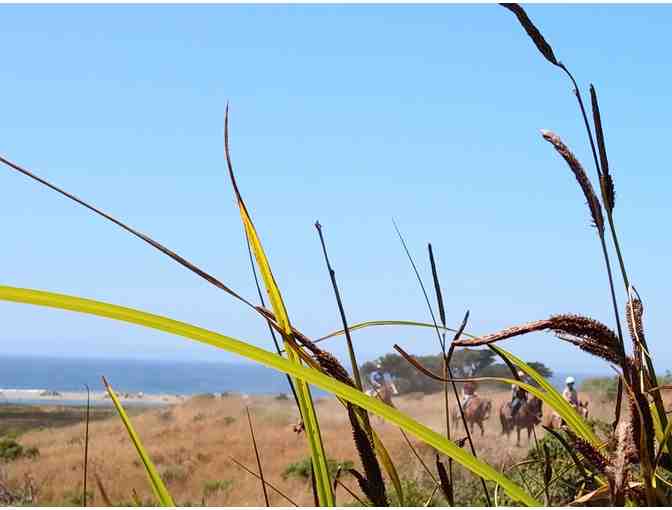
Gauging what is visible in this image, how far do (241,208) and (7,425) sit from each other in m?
23.8

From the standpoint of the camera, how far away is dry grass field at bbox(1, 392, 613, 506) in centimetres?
1179

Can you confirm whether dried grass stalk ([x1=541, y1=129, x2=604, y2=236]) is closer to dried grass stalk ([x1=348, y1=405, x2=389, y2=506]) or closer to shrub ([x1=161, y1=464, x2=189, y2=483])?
dried grass stalk ([x1=348, y1=405, x2=389, y2=506])

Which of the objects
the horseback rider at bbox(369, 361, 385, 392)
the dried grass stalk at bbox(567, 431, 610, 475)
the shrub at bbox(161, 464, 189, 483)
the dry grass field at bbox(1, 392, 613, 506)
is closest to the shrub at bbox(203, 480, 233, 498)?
the dry grass field at bbox(1, 392, 613, 506)

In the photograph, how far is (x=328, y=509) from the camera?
46 cm

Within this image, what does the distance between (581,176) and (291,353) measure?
232 mm

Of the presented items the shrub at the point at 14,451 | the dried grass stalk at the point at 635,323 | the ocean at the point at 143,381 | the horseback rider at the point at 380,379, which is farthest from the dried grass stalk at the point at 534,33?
the ocean at the point at 143,381

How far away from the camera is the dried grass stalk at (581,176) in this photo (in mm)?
527

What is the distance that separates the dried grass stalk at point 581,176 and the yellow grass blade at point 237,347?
0.65ft

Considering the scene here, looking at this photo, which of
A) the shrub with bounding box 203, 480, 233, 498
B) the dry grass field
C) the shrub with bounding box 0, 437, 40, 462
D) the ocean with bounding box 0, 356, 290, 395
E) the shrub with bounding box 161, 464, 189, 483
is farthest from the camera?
the ocean with bounding box 0, 356, 290, 395

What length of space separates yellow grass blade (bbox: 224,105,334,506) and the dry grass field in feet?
27.0

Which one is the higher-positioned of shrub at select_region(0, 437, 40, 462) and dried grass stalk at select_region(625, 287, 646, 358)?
dried grass stalk at select_region(625, 287, 646, 358)

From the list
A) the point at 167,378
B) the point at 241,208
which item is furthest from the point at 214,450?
the point at 167,378

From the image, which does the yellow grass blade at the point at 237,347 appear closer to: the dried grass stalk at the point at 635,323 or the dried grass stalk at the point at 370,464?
the dried grass stalk at the point at 370,464

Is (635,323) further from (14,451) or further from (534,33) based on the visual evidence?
(14,451)
